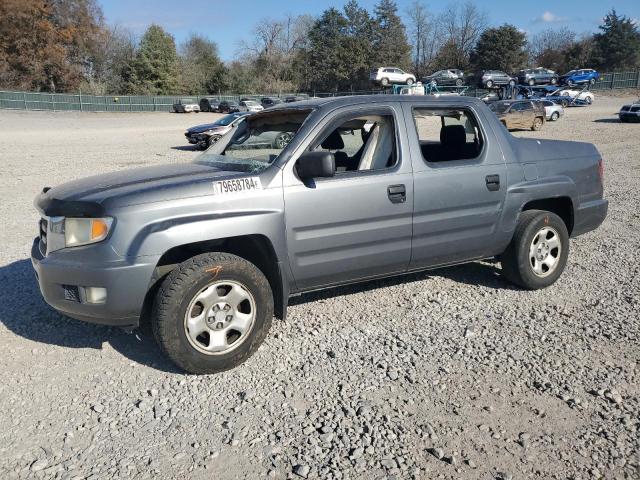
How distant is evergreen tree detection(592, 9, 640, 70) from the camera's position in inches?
2896

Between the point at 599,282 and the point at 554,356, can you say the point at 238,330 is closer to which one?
the point at 554,356

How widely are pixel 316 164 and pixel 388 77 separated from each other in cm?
5470

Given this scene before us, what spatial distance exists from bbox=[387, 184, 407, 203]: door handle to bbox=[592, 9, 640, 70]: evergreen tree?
8365 cm

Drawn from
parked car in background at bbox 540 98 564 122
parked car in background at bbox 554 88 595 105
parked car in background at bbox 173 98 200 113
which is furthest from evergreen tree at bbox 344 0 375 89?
parked car in background at bbox 540 98 564 122

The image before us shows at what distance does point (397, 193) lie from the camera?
4.30 m

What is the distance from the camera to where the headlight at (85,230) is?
3441 millimetres

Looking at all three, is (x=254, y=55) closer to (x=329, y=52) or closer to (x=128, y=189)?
(x=329, y=52)

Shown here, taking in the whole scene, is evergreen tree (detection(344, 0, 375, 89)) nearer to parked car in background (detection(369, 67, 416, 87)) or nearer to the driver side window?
parked car in background (detection(369, 67, 416, 87))

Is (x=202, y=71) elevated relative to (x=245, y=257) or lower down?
elevated

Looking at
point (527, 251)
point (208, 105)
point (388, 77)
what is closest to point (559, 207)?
point (527, 251)

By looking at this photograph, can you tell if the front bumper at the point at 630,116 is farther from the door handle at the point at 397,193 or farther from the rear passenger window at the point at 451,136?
the door handle at the point at 397,193

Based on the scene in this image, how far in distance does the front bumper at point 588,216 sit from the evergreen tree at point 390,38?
77.5 metres

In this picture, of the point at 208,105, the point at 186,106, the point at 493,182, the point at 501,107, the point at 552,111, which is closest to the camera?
the point at 493,182

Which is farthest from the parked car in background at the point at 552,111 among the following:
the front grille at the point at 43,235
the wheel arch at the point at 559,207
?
the front grille at the point at 43,235
